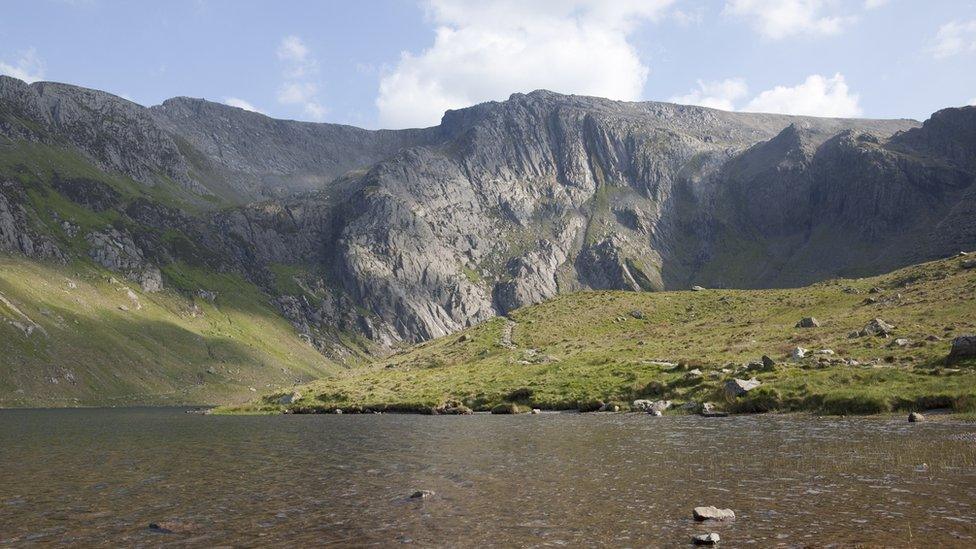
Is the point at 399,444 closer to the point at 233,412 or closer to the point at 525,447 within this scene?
the point at 525,447

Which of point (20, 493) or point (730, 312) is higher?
point (730, 312)

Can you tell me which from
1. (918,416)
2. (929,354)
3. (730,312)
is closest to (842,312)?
(730,312)

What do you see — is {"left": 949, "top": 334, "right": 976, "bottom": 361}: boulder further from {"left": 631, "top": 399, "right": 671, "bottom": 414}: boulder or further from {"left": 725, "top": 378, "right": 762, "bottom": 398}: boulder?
{"left": 631, "top": 399, "right": 671, "bottom": 414}: boulder

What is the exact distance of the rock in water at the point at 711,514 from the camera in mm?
21344

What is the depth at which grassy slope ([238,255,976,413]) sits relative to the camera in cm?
5581

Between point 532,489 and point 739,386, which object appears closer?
point 532,489

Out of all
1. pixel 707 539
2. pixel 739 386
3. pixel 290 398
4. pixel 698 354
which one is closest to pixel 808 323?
pixel 698 354

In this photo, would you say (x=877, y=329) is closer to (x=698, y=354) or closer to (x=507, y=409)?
(x=698, y=354)

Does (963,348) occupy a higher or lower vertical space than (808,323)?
lower

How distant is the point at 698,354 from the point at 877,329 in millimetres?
20443

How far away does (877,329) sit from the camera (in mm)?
72375

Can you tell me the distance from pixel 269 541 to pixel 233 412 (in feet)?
351

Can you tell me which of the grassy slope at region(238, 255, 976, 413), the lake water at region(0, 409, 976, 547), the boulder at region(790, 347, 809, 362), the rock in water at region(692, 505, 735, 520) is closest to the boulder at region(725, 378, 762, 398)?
the grassy slope at region(238, 255, 976, 413)

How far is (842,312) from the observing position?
95.6 m
